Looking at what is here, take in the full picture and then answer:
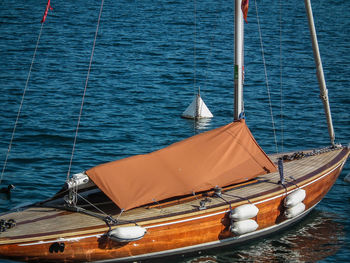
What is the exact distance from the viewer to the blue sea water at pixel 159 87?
25578 millimetres

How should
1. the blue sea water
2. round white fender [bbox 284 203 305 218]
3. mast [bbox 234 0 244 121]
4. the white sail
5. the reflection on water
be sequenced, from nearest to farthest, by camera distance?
the reflection on water < round white fender [bbox 284 203 305 218] < mast [bbox 234 0 244 121] < the blue sea water < the white sail

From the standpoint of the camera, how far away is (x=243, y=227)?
19609 mm

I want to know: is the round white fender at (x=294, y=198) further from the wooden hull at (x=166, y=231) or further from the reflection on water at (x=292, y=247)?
the reflection on water at (x=292, y=247)

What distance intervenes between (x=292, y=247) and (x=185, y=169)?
4692mm

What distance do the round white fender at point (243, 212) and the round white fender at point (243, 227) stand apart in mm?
172

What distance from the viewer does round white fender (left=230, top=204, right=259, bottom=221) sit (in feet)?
63.5

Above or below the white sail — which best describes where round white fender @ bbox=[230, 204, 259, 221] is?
below

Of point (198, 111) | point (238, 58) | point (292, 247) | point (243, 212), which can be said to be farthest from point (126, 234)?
point (198, 111)

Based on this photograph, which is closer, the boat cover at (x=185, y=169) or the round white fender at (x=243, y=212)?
the boat cover at (x=185, y=169)

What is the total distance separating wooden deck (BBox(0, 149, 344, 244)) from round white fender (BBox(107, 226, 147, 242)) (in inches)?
15.3

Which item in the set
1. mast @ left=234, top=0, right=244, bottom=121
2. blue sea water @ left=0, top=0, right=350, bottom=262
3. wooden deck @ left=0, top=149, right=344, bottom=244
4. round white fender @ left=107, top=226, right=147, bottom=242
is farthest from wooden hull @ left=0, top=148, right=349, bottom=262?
mast @ left=234, top=0, right=244, bottom=121

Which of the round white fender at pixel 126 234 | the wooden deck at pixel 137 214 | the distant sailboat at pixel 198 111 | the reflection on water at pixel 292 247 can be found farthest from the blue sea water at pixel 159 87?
the round white fender at pixel 126 234

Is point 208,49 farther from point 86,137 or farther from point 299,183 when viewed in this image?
point 299,183

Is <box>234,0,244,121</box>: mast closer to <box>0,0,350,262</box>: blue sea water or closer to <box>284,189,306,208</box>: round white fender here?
<box>284,189,306,208</box>: round white fender
